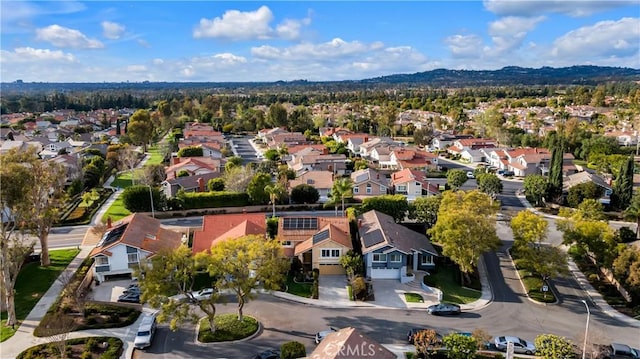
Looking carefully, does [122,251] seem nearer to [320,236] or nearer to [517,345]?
[320,236]

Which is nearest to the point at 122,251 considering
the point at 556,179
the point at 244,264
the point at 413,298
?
the point at 244,264

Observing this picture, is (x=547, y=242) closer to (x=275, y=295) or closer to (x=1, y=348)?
(x=275, y=295)

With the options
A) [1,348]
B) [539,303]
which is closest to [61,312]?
[1,348]

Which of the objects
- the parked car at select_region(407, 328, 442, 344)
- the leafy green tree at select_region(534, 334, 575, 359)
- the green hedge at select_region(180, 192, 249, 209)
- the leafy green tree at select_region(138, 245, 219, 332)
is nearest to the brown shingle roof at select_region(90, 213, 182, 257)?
the leafy green tree at select_region(138, 245, 219, 332)

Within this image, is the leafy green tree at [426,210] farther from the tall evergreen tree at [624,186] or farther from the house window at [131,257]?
the house window at [131,257]

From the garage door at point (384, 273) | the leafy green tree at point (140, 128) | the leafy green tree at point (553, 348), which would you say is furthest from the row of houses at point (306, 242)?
the leafy green tree at point (140, 128)
